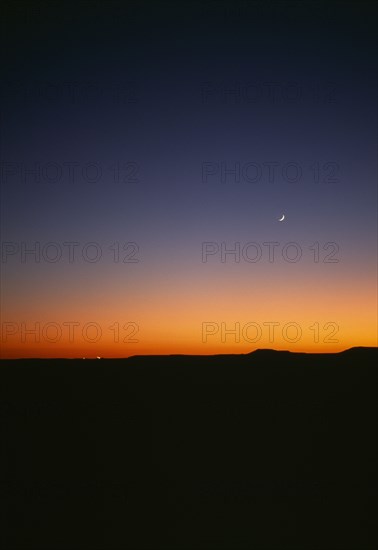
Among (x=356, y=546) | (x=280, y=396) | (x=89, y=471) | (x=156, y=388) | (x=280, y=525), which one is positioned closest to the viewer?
(x=356, y=546)

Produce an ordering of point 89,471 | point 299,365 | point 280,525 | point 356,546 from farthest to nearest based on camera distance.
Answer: point 299,365
point 89,471
point 280,525
point 356,546

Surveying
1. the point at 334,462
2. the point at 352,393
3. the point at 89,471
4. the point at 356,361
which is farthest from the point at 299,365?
the point at 89,471

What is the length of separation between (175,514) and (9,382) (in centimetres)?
1488

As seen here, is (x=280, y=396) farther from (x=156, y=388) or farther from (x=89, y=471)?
(x=89, y=471)

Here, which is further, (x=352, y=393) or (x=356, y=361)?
(x=356, y=361)

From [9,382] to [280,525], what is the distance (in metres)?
16.0

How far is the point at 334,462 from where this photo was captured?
36.4 ft

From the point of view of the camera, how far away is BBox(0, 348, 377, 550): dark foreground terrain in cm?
718

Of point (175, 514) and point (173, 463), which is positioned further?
point (173, 463)

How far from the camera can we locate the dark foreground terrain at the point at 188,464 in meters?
7.18

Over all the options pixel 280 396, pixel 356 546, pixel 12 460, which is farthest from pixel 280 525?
pixel 280 396

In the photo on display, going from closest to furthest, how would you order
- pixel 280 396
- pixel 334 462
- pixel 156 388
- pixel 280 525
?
pixel 280 525, pixel 334 462, pixel 280 396, pixel 156 388

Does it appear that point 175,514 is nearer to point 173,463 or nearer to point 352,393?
point 173,463

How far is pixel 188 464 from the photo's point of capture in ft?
35.5
